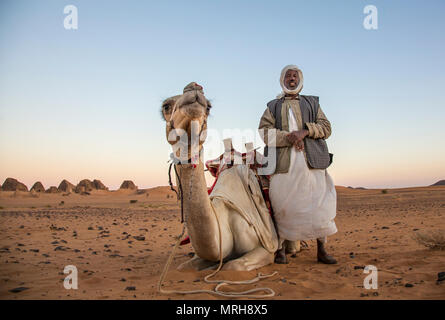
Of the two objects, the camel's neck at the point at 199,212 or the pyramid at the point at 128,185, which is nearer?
the camel's neck at the point at 199,212

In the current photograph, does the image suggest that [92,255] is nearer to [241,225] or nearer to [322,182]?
[241,225]

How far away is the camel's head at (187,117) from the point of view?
313 cm

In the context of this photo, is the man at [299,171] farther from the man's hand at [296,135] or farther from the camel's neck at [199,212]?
the camel's neck at [199,212]

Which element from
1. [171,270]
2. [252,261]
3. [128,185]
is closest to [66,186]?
[128,185]

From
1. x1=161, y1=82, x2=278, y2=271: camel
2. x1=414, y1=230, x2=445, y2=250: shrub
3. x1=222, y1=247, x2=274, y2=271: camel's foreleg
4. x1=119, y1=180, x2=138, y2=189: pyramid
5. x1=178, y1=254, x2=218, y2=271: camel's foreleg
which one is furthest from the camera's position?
x1=119, y1=180, x2=138, y2=189: pyramid

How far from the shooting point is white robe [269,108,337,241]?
5.05 meters

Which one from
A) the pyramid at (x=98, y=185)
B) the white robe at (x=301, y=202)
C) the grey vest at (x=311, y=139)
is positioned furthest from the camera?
the pyramid at (x=98, y=185)

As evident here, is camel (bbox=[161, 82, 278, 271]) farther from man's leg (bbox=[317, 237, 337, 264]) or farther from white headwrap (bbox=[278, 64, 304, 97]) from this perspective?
white headwrap (bbox=[278, 64, 304, 97])

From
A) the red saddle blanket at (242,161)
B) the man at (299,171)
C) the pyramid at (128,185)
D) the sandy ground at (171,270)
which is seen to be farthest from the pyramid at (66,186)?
the man at (299,171)

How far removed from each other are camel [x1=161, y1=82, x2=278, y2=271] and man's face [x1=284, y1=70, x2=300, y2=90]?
4.79ft

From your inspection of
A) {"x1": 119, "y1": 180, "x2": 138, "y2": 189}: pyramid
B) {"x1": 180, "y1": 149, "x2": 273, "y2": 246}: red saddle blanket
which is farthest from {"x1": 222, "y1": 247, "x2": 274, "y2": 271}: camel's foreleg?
{"x1": 119, "y1": 180, "x2": 138, "y2": 189}: pyramid
